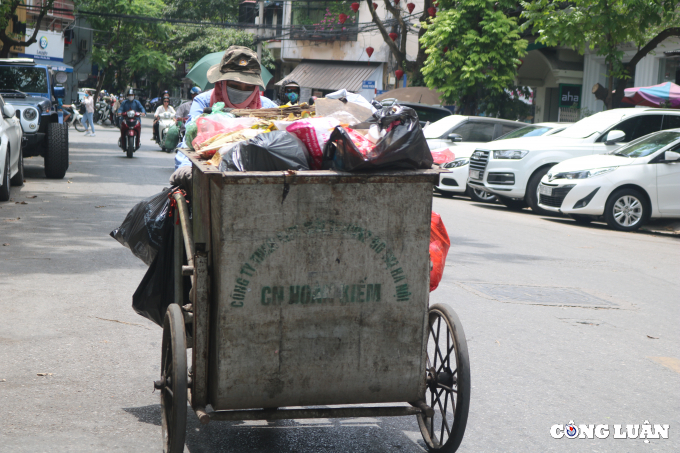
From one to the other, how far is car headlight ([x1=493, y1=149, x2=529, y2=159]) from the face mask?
9.73 m

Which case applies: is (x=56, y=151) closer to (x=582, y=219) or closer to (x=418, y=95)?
(x=582, y=219)

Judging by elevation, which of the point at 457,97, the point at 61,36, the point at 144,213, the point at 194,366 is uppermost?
the point at 61,36

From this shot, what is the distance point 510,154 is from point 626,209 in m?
2.68

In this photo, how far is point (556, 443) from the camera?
370 centimetres

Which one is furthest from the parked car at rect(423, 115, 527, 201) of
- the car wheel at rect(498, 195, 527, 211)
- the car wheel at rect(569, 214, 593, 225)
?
the car wheel at rect(569, 214, 593, 225)

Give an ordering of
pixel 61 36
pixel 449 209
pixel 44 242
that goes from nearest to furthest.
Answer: pixel 44 242
pixel 449 209
pixel 61 36

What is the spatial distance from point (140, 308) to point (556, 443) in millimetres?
2193

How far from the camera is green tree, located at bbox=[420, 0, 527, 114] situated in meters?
21.1

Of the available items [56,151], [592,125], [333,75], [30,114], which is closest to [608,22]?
[592,125]

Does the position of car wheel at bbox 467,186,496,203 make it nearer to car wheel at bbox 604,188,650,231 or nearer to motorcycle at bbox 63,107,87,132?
car wheel at bbox 604,188,650,231

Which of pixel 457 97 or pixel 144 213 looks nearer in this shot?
pixel 144 213

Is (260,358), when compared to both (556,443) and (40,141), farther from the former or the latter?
(40,141)

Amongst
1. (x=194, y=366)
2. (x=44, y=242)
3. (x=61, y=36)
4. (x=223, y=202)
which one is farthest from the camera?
(x=61, y=36)

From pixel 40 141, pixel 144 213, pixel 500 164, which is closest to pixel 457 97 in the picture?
pixel 500 164
